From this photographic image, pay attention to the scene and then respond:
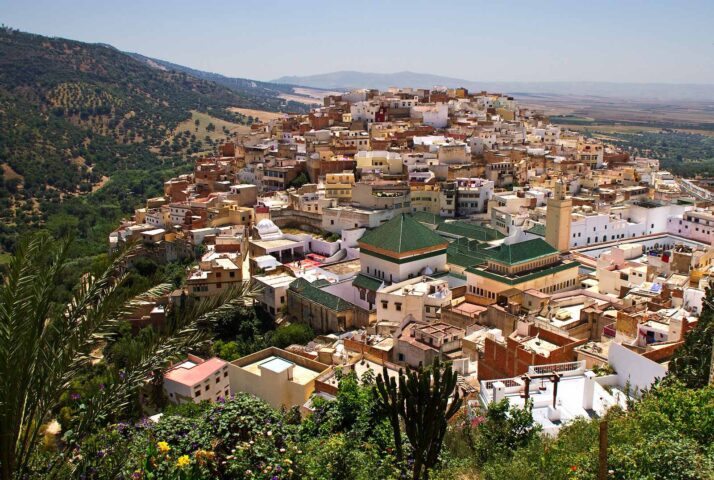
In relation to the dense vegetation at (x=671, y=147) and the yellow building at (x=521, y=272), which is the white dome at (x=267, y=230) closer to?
the yellow building at (x=521, y=272)

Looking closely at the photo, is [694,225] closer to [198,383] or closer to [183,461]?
[198,383]

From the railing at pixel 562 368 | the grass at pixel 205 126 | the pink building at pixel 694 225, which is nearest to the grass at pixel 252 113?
the grass at pixel 205 126

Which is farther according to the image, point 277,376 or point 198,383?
point 198,383

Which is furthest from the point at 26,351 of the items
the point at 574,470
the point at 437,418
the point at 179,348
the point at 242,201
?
the point at 242,201

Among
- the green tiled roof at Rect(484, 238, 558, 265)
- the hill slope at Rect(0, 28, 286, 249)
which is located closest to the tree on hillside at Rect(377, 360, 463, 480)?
the green tiled roof at Rect(484, 238, 558, 265)

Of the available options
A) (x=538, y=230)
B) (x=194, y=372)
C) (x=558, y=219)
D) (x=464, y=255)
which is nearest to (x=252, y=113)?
(x=538, y=230)

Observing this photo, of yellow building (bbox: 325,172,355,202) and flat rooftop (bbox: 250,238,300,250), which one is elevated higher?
yellow building (bbox: 325,172,355,202)

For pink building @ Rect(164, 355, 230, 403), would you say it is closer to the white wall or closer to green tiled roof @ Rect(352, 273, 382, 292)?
green tiled roof @ Rect(352, 273, 382, 292)

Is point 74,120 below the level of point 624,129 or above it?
above
